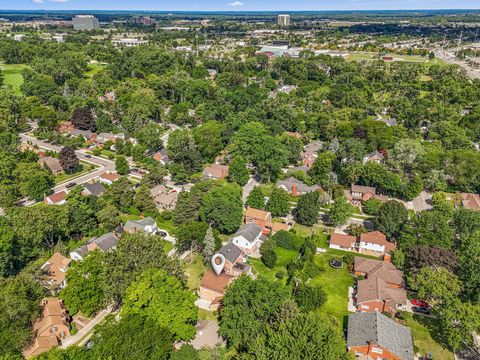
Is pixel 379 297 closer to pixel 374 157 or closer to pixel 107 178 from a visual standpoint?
pixel 374 157

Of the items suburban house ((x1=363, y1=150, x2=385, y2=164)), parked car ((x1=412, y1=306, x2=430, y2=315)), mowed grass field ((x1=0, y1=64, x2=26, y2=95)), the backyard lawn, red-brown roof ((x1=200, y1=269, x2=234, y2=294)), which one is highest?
mowed grass field ((x1=0, y1=64, x2=26, y2=95))

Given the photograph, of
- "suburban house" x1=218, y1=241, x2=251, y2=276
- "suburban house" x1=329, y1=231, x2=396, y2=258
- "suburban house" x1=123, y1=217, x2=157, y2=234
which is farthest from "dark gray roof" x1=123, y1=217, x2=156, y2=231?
"suburban house" x1=329, y1=231, x2=396, y2=258

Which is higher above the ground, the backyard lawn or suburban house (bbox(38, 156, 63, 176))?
suburban house (bbox(38, 156, 63, 176))

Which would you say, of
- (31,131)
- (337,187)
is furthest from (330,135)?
(31,131)

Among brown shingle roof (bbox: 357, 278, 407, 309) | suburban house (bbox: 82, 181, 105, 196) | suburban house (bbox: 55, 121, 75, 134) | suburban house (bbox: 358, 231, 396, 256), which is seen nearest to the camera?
brown shingle roof (bbox: 357, 278, 407, 309)

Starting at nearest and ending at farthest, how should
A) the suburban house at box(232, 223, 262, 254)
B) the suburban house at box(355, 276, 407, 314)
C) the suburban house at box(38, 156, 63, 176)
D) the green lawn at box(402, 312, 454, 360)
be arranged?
1. the green lawn at box(402, 312, 454, 360)
2. the suburban house at box(355, 276, 407, 314)
3. the suburban house at box(232, 223, 262, 254)
4. the suburban house at box(38, 156, 63, 176)

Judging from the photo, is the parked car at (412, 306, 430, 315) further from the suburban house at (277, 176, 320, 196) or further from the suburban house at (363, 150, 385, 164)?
the suburban house at (363, 150, 385, 164)
